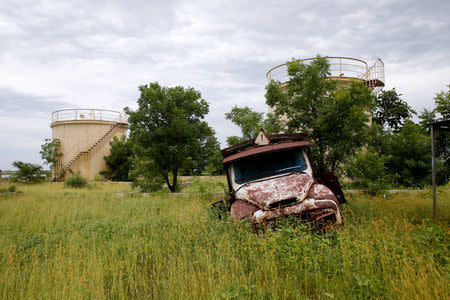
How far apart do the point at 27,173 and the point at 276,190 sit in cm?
2650

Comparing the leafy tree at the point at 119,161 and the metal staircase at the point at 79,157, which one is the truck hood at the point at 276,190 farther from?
the metal staircase at the point at 79,157

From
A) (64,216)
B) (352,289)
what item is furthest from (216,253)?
(64,216)

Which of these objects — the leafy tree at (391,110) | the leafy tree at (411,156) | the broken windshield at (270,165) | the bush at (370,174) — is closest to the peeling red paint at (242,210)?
the broken windshield at (270,165)

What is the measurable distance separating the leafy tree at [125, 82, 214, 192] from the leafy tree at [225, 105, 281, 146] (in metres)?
1.92

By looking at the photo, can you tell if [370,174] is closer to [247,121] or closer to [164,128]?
[247,121]

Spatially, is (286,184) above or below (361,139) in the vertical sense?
below

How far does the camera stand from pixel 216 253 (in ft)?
14.4

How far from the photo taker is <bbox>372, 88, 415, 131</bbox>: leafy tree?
960 inches

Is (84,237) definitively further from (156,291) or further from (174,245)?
(156,291)

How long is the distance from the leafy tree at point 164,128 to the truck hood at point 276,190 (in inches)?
295

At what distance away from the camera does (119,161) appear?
27688 millimetres

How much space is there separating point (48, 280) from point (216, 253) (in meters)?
2.43

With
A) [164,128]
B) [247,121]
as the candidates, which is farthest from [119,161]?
[247,121]

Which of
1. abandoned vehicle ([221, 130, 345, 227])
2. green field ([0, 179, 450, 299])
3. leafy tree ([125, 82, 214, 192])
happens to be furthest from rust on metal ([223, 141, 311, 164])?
leafy tree ([125, 82, 214, 192])
